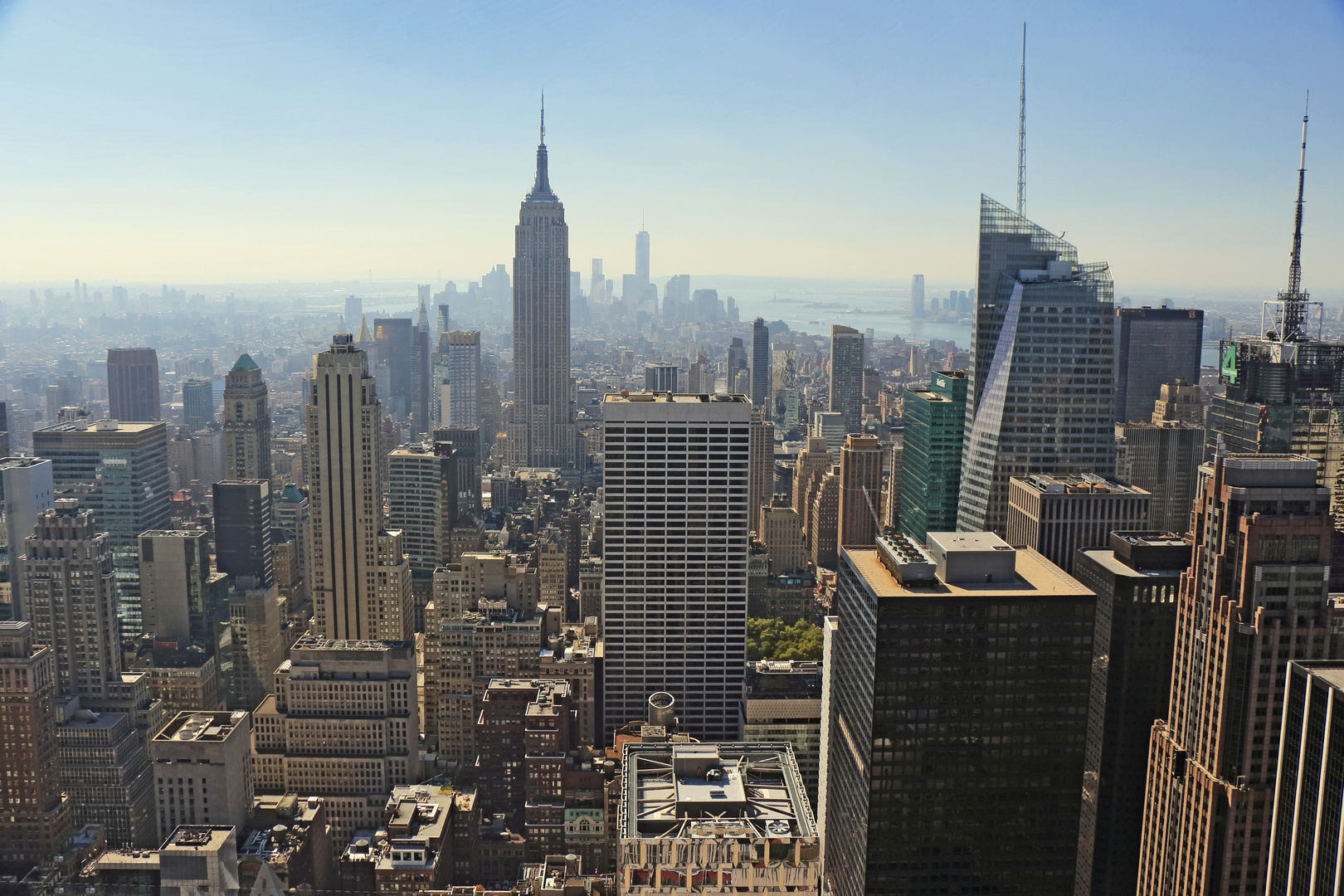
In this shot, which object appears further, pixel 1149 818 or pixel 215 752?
pixel 215 752

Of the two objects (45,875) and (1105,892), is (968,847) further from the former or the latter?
(45,875)

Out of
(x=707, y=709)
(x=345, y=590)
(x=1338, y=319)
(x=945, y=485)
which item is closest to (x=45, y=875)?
(x=345, y=590)

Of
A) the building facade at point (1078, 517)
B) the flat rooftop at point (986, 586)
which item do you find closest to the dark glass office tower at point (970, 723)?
the flat rooftop at point (986, 586)

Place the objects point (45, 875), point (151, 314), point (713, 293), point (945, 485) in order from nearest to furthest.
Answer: point (45, 875) → point (945, 485) → point (151, 314) → point (713, 293)

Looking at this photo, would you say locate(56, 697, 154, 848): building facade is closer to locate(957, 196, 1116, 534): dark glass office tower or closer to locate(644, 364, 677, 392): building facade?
locate(957, 196, 1116, 534): dark glass office tower

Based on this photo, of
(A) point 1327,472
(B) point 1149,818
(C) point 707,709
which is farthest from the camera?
(C) point 707,709

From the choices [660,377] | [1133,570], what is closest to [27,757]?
[1133,570]
